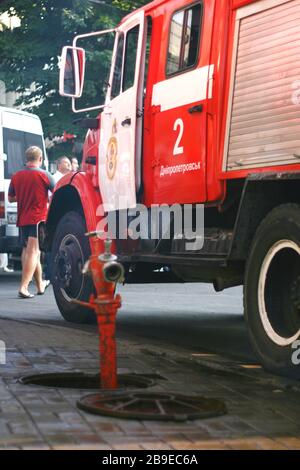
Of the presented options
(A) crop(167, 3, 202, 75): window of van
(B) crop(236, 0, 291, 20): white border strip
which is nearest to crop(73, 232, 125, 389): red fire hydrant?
(B) crop(236, 0, 291, 20): white border strip

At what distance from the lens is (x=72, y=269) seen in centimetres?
1083

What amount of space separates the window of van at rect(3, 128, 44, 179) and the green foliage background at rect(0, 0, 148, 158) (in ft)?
22.8

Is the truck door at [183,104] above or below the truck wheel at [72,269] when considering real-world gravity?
above

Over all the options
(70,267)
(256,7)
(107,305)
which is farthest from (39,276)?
(107,305)

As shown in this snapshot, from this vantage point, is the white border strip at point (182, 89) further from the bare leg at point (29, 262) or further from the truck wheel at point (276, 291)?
the bare leg at point (29, 262)

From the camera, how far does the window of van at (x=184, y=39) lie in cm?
890

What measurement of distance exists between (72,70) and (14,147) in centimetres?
954

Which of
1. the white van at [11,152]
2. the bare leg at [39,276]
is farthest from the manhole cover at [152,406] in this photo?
the white van at [11,152]

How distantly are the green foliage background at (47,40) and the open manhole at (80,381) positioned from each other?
20.3m

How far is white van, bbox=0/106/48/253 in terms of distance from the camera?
712 inches

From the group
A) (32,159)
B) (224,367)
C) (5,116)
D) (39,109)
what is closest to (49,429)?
(224,367)

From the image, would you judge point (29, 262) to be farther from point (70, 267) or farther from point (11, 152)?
point (11, 152)

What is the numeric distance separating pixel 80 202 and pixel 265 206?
3.56 metres

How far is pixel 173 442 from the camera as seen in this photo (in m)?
4.94
